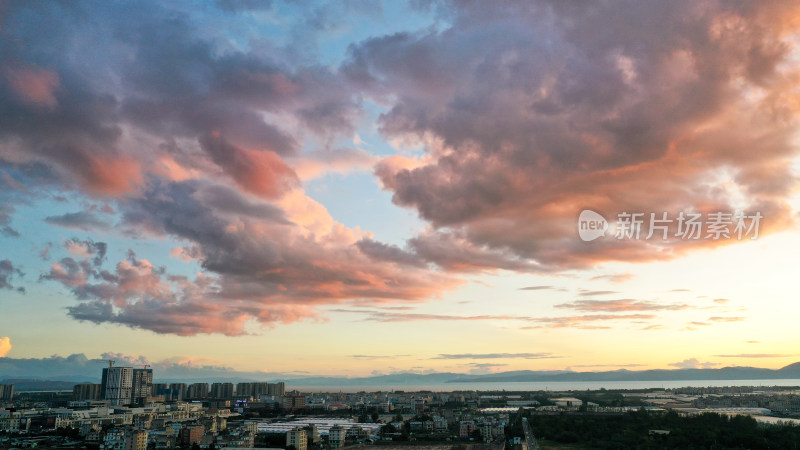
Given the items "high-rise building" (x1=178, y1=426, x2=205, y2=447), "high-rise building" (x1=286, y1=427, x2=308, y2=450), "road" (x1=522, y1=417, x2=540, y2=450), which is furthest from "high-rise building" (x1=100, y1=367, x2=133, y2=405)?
"road" (x1=522, y1=417, x2=540, y2=450)

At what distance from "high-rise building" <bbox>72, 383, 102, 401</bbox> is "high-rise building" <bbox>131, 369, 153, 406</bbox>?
195 inches

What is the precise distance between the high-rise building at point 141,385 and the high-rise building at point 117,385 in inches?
60.4

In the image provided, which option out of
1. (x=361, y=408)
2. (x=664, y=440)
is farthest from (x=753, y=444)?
(x=361, y=408)

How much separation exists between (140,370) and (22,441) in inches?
2142

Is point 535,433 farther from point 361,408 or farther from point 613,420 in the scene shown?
point 361,408

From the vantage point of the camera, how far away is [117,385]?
8369 centimetres

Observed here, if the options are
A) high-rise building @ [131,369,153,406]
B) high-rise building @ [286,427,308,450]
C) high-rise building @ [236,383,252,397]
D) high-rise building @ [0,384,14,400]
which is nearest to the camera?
high-rise building @ [286,427,308,450]

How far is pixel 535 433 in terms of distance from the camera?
139ft

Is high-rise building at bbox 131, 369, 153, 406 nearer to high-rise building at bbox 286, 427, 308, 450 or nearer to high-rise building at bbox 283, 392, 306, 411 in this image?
high-rise building at bbox 283, 392, 306, 411

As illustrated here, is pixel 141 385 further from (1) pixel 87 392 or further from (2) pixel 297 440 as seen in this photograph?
(2) pixel 297 440

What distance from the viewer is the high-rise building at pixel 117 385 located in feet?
273

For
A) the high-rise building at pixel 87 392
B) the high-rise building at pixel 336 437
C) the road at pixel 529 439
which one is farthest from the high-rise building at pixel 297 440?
the high-rise building at pixel 87 392

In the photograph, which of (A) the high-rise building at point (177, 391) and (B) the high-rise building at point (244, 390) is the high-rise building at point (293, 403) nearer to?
(B) the high-rise building at point (244, 390)

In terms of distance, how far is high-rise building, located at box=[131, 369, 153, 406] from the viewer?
285ft
